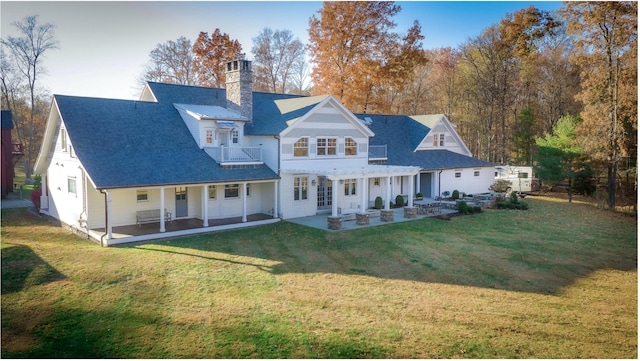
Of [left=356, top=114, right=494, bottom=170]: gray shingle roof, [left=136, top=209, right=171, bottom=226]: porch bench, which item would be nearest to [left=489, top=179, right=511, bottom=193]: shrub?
[left=356, top=114, right=494, bottom=170]: gray shingle roof

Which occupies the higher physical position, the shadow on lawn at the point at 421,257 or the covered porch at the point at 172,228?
the covered porch at the point at 172,228

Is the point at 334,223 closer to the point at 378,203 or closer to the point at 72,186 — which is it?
the point at 378,203

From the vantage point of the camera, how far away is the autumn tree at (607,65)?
24.0m

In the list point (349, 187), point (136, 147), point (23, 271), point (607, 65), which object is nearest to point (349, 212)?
point (349, 187)

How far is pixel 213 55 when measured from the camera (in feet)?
130

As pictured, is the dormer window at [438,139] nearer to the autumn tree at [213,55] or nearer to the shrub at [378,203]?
the shrub at [378,203]

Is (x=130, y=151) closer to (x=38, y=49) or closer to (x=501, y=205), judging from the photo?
(x=501, y=205)

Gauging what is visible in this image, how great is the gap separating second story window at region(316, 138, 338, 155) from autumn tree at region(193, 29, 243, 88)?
1931 centimetres

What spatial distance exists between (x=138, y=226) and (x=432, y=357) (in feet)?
46.8

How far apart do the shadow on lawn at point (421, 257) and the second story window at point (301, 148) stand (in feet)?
14.9

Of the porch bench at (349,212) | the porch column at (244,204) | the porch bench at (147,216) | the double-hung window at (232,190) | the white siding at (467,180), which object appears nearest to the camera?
the porch bench at (147,216)

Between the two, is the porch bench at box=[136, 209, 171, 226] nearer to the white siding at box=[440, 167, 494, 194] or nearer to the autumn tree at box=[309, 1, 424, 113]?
the white siding at box=[440, 167, 494, 194]

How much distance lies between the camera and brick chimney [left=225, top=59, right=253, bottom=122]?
23250mm

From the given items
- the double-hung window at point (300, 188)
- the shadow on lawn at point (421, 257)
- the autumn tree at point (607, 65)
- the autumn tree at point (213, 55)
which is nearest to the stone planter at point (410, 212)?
the shadow on lawn at point (421, 257)
